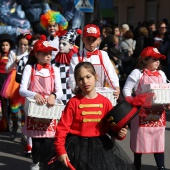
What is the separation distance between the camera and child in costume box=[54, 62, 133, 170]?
15.6 feet

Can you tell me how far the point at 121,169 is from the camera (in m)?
4.83

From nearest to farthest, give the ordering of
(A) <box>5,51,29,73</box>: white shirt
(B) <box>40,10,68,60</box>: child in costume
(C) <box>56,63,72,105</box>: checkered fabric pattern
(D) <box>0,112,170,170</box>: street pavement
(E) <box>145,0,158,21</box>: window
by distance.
Answer: 1. (D) <box>0,112,170,170</box>: street pavement
2. (C) <box>56,63,72,105</box>: checkered fabric pattern
3. (A) <box>5,51,29,73</box>: white shirt
4. (B) <box>40,10,68,60</box>: child in costume
5. (E) <box>145,0,158,21</box>: window

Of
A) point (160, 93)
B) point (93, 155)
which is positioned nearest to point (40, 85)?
point (160, 93)

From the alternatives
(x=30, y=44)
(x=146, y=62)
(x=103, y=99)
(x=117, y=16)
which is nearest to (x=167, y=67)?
(x=30, y=44)

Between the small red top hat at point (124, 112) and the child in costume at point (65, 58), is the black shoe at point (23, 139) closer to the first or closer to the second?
the child in costume at point (65, 58)

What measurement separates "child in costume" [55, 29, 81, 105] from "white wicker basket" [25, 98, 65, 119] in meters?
1.38

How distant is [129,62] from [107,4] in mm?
10716

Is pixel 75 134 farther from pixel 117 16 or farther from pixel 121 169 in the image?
pixel 117 16

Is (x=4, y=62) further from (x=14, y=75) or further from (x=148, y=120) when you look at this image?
(x=148, y=120)

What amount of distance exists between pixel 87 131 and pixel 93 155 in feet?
0.71

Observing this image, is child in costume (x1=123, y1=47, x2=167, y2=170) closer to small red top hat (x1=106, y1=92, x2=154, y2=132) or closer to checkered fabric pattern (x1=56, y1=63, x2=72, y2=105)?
checkered fabric pattern (x1=56, y1=63, x2=72, y2=105)

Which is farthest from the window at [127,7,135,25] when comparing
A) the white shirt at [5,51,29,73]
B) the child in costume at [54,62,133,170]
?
the child in costume at [54,62,133,170]

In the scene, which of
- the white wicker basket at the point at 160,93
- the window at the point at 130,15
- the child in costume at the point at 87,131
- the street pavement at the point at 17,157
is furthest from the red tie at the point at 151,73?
the window at the point at 130,15

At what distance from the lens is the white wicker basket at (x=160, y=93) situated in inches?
239
